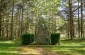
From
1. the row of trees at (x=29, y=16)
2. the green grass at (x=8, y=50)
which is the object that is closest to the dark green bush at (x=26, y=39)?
the green grass at (x=8, y=50)

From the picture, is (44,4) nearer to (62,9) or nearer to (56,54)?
(62,9)

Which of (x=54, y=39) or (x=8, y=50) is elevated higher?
(x=54, y=39)

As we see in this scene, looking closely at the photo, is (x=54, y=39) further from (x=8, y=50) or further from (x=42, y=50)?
(x=8, y=50)

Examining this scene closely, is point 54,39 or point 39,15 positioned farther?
point 39,15

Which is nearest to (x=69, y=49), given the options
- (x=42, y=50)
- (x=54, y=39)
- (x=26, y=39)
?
(x=42, y=50)

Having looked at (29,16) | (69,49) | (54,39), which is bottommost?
(69,49)

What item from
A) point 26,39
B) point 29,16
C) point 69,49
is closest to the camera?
point 69,49

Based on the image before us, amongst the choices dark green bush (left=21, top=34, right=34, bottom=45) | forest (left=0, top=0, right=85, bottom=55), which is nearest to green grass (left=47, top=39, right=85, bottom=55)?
dark green bush (left=21, top=34, right=34, bottom=45)

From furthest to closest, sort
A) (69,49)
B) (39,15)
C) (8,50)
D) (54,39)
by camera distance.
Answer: (39,15) < (54,39) < (69,49) < (8,50)

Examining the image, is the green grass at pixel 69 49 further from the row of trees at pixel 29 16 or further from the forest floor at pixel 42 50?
the row of trees at pixel 29 16

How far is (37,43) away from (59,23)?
122ft

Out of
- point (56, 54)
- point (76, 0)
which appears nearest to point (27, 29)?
point (76, 0)

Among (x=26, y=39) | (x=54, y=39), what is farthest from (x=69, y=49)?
(x=26, y=39)

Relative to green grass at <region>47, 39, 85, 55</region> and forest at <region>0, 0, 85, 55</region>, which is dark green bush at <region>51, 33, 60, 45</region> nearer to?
green grass at <region>47, 39, 85, 55</region>
